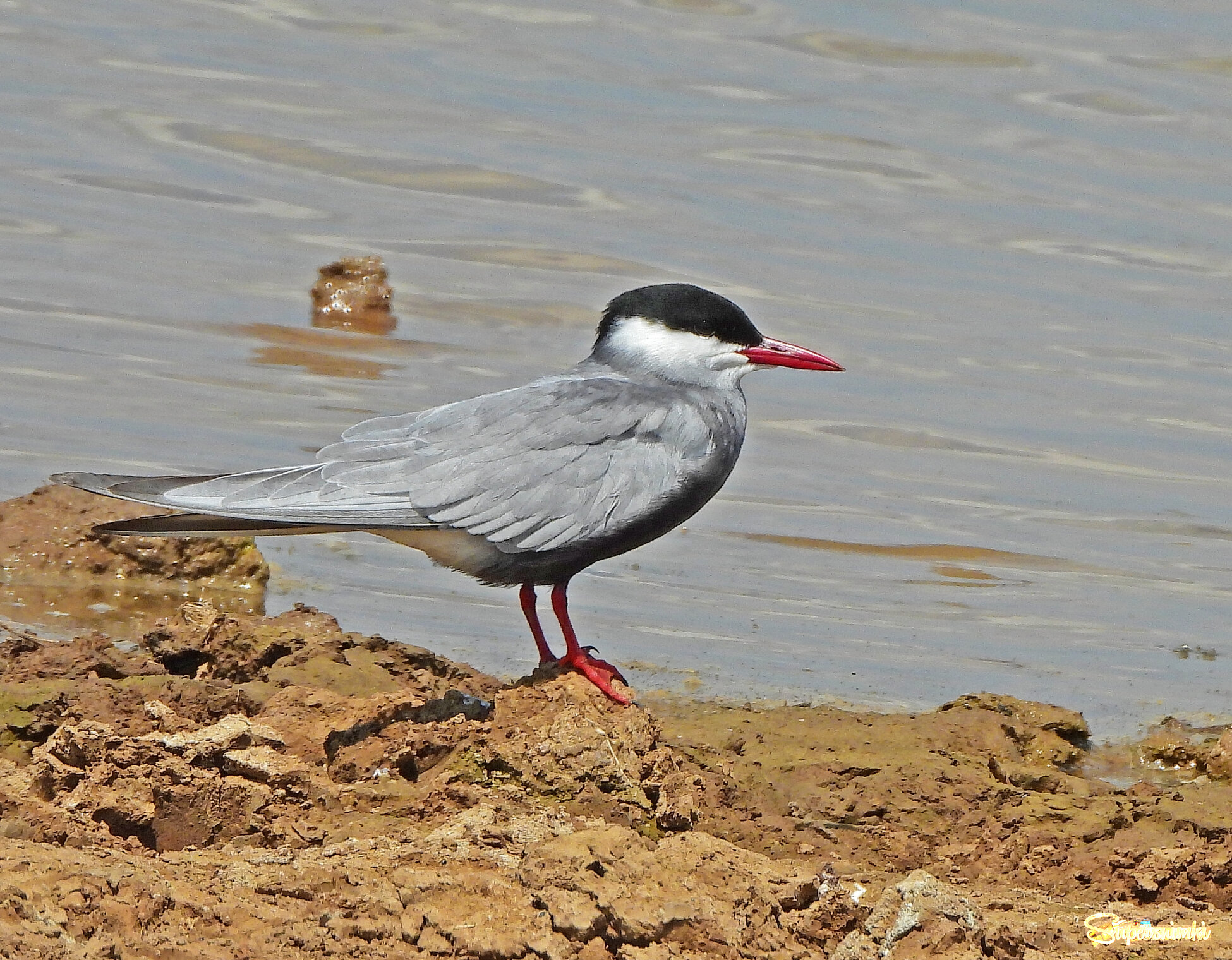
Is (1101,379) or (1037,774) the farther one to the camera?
(1101,379)

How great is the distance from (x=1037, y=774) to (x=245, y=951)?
262 cm

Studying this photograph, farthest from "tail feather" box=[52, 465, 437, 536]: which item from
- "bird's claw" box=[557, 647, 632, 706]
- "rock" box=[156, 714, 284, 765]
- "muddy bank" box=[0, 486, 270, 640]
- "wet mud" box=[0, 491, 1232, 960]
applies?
"muddy bank" box=[0, 486, 270, 640]

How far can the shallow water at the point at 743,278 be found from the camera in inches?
287

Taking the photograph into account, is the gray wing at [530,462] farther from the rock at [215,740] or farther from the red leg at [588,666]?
the rock at [215,740]

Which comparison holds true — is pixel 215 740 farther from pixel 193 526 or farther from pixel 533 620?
pixel 533 620

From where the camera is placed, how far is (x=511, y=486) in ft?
17.0

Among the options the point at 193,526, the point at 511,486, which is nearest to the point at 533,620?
the point at 511,486

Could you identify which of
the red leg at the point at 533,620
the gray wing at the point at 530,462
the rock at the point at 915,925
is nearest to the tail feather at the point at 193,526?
the gray wing at the point at 530,462

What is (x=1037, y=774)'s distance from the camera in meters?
5.04

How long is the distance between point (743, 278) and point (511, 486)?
7.84 metres

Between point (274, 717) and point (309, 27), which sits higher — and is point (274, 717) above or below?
below

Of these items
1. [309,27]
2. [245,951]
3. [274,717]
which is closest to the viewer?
[245,951]

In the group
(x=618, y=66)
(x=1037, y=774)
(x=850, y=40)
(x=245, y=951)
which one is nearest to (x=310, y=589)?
(x=1037, y=774)

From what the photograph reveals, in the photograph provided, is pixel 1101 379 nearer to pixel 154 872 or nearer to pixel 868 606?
pixel 868 606
